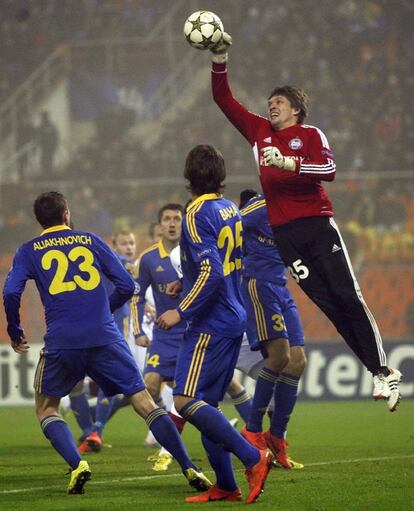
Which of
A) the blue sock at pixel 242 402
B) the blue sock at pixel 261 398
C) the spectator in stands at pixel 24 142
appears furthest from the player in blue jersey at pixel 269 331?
the spectator in stands at pixel 24 142

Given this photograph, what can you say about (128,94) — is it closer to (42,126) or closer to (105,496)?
(42,126)

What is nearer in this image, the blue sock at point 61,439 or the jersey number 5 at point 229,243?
the jersey number 5 at point 229,243

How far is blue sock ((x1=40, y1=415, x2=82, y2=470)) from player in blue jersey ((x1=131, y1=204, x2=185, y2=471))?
2676 millimetres

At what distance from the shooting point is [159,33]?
28.3 meters

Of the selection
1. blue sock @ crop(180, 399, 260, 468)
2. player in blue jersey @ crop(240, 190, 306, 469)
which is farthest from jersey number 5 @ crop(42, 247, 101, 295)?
player in blue jersey @ crop(240, 190, 306, 469)

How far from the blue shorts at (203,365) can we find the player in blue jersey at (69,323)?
0.66 metres

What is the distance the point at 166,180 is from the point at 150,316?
45.1 ft

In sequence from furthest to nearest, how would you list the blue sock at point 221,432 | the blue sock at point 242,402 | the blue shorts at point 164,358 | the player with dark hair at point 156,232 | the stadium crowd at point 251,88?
the stadium crowd at point 251,88
the player with dark hair at point 156,232
the blue sock at point 242,402
the blue shorts at point 164,358
the blue sock at point 221,432

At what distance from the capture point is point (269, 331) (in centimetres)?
866

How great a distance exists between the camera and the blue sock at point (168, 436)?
6828mm

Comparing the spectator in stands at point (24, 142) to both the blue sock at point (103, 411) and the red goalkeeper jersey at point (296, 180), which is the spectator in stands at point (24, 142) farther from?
the red goalkeeper jersey at point (296, 180)

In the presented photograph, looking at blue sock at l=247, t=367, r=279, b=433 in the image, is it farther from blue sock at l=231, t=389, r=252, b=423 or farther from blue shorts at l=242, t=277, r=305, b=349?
blue sock at l=231, t=389, r=252, b=423

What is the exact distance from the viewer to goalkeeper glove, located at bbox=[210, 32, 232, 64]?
25.1 feet

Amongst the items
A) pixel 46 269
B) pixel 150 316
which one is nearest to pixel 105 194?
pixel 150 316
